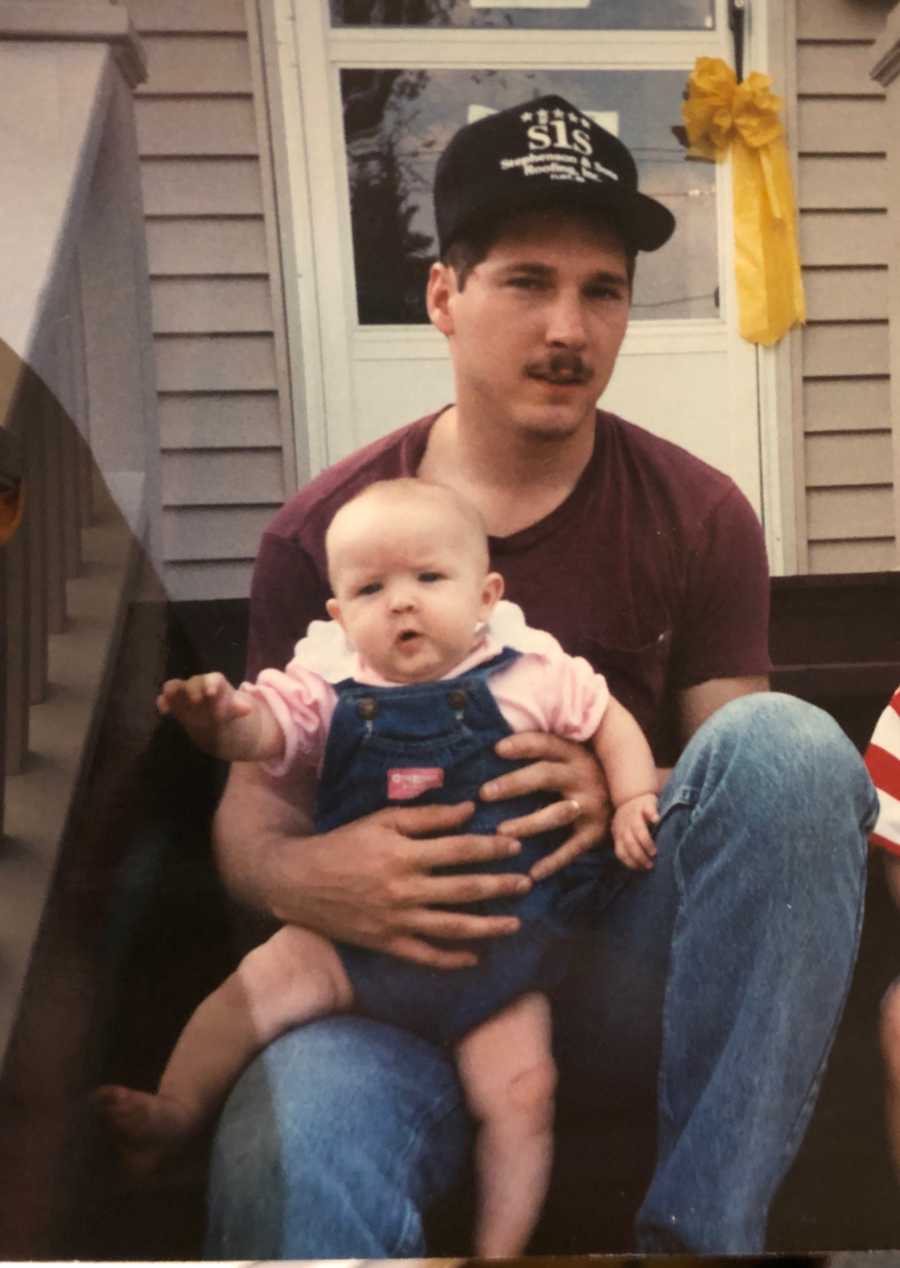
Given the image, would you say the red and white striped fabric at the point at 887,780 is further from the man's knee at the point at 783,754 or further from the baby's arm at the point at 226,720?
the baby's arm at the point at 226,720

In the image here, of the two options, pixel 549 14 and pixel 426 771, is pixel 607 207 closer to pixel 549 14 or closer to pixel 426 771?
pixel 549 14

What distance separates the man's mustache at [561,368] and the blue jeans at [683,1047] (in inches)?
16.2

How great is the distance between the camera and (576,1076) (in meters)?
1.19

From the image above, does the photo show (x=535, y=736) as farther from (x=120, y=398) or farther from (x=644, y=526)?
(x=120, y=398)

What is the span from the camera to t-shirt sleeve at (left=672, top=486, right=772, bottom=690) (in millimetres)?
1238

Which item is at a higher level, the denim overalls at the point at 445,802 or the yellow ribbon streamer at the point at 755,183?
the yellow ribbon streamer at the point at 755,183

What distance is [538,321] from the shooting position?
3.91ft

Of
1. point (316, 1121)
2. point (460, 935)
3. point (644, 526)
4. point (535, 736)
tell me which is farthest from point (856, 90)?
point (316, 1121)

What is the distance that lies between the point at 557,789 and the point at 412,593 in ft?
0.86

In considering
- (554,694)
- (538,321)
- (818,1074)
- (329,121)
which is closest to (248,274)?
(329,121)

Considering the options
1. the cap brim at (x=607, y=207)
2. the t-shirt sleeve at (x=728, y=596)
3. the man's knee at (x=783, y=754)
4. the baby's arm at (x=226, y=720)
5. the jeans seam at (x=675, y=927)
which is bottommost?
the jeans seam at (x=675, y=927)

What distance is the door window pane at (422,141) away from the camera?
121cm

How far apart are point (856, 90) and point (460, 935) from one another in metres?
1.06

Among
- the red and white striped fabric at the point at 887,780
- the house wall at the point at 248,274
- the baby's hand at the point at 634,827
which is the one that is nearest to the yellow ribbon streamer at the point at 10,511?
the house wall at the point at 248,274
